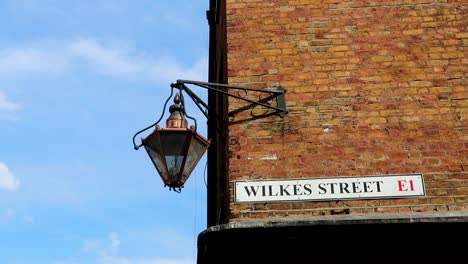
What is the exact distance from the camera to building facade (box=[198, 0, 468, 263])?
16.0 feet

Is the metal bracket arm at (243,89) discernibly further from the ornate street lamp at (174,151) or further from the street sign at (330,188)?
the street sign at (330,188)

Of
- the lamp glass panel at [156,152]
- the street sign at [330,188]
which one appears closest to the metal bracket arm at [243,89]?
the lamp glass panel at [156,152]

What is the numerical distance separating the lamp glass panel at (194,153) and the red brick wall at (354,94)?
0.30 metres

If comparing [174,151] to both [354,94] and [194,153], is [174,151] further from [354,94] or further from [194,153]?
[354,94]

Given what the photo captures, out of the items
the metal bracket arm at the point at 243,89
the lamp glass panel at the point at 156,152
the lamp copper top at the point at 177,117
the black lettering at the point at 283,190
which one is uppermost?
the metal bracket arm at the point at 243,89

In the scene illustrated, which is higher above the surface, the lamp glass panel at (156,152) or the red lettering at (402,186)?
the lamp glass panel at (156,152)

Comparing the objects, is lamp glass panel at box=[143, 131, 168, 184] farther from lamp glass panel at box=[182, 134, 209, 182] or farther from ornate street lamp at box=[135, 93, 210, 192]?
lamp glass panel at box=[182, 134, 209, 182]

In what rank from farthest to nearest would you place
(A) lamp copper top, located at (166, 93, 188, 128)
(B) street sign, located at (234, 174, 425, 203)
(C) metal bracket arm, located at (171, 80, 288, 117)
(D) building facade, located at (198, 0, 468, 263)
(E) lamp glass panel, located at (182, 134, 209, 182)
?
(C) metal bracket arm, located at (171, 80, 288, 117) < (A) lamp copper top, located at (166, 93, 188, 128) < (E) lamp glass panel, located at (182, 134, 209, 182) < (B) street sign, located at (234, 174, 425, 203) < (D) building facade, located at (198, 0, 468, 263)

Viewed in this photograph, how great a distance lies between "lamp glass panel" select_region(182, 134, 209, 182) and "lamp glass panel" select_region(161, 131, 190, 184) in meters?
0.06

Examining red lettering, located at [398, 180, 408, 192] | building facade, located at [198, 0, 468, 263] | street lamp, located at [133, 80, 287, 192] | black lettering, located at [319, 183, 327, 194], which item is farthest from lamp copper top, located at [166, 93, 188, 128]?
red lettering, located at [398, 180, 408, 192]

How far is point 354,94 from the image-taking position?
223 inches

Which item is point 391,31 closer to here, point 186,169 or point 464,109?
point 464,109

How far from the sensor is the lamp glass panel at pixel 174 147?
526 centimetres

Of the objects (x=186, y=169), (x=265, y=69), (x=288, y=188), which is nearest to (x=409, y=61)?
(x=265, y=69)
